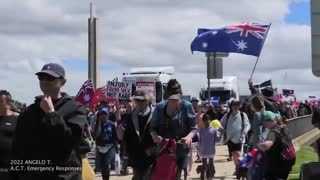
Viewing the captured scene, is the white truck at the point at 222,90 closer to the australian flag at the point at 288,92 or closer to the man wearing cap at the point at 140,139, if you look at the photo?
the australian flag at the point at 288,92

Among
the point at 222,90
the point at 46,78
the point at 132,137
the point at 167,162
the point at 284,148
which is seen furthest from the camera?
the point at 222,90

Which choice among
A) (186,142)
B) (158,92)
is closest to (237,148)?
(186,142)

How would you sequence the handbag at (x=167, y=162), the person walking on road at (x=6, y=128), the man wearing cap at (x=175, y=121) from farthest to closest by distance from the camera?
the man wearing cap at (x=175, y=121)
the handbag at (x=167, y=162)
the person walking on road at (x=6, y=128)

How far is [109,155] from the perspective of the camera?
15.2m

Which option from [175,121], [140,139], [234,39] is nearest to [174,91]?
[175,121]

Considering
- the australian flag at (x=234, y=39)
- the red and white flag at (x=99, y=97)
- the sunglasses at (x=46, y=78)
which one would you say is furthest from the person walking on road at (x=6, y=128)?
the red and white flag at (x=99, y=97)

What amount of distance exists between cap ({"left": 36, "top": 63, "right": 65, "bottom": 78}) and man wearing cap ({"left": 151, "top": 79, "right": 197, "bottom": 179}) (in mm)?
3256

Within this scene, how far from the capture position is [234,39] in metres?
22.1

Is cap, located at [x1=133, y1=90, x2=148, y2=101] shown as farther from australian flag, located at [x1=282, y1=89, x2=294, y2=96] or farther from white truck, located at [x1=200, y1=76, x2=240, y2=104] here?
australian flag, located at [x1=282, y1=89, x2=294, y2=96]

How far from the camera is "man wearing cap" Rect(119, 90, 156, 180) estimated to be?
9406 millimetres

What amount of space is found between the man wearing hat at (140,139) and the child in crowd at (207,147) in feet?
18.4

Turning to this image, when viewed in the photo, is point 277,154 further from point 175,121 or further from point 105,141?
point 105,141

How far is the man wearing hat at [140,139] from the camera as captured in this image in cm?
941

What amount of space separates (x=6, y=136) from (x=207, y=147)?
26.8ft
